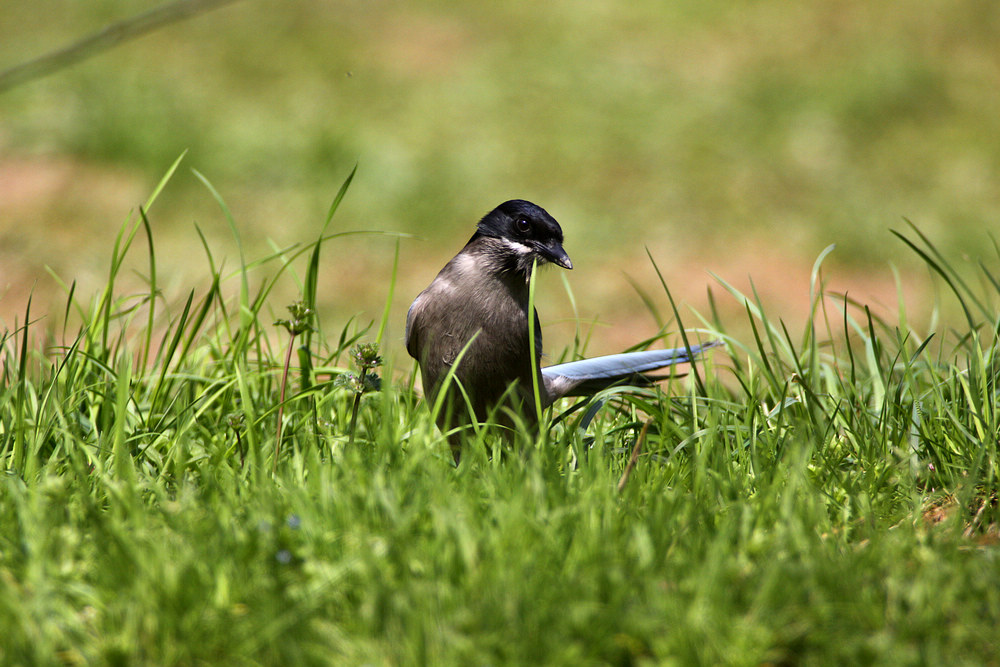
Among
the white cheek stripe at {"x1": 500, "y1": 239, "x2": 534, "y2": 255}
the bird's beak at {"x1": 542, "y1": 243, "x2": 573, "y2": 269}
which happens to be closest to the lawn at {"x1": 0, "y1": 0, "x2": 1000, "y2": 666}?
the bird's beak at {"x1": 542, "y1": 243, "x2": 573, "y2": 269}

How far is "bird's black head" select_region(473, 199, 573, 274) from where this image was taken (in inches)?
128

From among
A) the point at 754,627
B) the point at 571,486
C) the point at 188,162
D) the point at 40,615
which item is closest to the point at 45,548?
the point at 40,615

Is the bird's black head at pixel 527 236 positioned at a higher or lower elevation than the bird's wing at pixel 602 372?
higher

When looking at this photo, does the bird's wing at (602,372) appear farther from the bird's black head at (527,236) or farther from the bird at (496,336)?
the bird's black head at (527,236)

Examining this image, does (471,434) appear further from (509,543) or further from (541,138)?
(541,138)

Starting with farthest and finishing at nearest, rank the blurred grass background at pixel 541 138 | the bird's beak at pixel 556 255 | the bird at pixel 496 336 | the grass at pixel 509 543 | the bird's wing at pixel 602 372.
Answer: the blurred grass background at pixel 541 138 → the bird's wing at pixel 602 372 → the bird's beak at pixel 556 255 → the bird at pixel 496 336 → the grass at pixel 509 543

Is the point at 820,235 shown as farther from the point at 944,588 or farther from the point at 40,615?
the point at 40,615

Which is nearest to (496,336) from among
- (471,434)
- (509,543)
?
(471,434)

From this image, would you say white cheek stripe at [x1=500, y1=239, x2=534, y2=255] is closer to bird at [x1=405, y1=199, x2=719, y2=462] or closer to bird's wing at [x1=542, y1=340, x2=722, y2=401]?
bird at [x1=405, y1=199, x2=719, y2=462]

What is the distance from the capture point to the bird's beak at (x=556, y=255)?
3.23 m

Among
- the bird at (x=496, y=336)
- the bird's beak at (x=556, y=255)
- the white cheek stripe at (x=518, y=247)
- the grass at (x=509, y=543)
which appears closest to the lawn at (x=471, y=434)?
the grass at (x=509, y=543)

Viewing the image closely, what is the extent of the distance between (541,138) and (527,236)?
6.94m

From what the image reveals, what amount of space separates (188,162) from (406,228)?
250 cm

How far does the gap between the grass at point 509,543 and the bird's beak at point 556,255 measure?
593mm
